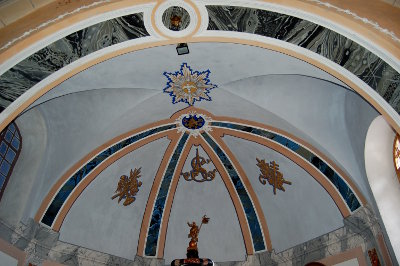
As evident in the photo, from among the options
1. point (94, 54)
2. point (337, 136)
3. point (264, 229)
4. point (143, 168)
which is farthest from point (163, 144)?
point (94, 54)

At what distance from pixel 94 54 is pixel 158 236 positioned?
720 cm

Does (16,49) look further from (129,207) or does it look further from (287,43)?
(129,207)

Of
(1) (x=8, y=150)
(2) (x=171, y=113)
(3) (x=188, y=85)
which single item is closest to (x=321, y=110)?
(3) (x=188, y=85)

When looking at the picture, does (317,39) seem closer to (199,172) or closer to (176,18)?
(176,18)

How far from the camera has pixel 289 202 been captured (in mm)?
11500

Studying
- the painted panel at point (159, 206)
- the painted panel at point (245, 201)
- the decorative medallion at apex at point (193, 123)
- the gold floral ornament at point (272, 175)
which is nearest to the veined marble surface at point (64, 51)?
the decorative medallion at apex at point (193, 123)

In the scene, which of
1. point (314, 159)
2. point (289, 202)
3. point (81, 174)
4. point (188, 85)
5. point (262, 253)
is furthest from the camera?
point (262, 253)

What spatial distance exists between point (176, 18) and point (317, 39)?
6.80 feet

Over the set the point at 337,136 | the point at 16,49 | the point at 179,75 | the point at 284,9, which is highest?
the point at 179,75

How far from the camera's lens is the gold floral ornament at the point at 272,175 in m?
11.5

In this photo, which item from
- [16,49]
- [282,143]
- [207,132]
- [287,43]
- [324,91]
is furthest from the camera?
[207,132]

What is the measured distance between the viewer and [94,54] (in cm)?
640

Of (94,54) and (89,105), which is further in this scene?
(89,105)

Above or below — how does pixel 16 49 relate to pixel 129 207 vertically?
below
